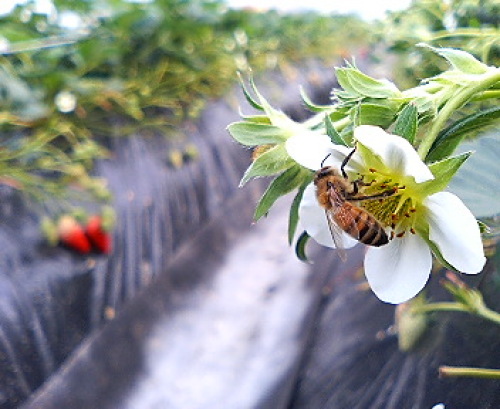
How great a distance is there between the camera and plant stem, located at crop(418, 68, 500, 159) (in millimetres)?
392

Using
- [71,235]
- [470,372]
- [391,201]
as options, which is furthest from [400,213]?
[71,235]

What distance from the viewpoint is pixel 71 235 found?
1.23 metres

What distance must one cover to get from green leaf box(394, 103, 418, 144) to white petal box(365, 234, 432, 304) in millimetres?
73

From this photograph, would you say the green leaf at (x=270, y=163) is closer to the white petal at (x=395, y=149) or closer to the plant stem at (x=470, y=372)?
the white petal at (x=395, y=149)

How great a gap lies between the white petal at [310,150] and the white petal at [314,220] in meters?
0.07

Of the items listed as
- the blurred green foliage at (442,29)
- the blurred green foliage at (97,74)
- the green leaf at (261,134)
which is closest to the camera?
the green leaf at (261,134)

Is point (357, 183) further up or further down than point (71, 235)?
further up

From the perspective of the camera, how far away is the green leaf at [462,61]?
408 mm

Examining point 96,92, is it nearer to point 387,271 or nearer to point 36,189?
point 36,189

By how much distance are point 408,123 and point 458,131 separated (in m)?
0.04

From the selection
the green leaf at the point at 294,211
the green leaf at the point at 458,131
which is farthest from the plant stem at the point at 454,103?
the green leaf at the point at 294,211

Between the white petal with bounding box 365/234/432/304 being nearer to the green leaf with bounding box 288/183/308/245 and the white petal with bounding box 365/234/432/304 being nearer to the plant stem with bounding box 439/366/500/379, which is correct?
the green leaf with bounding box 288/183/308/245

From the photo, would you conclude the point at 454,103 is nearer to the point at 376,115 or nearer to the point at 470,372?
the point at 376,115

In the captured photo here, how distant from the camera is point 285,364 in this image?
1138 millimetres
